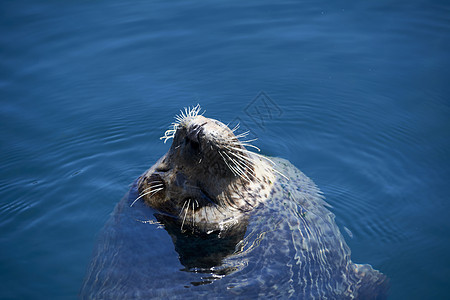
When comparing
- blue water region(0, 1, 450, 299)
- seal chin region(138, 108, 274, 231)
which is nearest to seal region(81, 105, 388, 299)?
seal chin region(138, 108, 274, 231)

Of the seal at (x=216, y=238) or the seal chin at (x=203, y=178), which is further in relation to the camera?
the seal chin at (x=203, y=178)

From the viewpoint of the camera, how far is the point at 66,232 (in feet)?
19.6

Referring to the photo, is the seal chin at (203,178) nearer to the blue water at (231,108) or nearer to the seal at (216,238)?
the seal at (216,238)

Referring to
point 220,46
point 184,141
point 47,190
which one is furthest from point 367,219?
point 220,46

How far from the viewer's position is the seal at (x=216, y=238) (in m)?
4.25

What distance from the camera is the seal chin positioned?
14.8 feet

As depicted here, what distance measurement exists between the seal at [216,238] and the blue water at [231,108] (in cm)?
86

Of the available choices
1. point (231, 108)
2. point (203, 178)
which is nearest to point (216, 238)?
point (203, 178)

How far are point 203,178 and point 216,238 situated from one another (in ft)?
2.00

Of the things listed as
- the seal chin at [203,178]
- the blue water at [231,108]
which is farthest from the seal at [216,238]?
the blue water at [231,108]

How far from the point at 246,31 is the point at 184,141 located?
5.97 metres

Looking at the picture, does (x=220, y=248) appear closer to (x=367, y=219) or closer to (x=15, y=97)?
(x=367, y=219)

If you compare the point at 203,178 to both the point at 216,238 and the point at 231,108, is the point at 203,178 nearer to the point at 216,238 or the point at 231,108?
the point at 216,238

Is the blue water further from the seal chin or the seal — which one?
the seal chin
